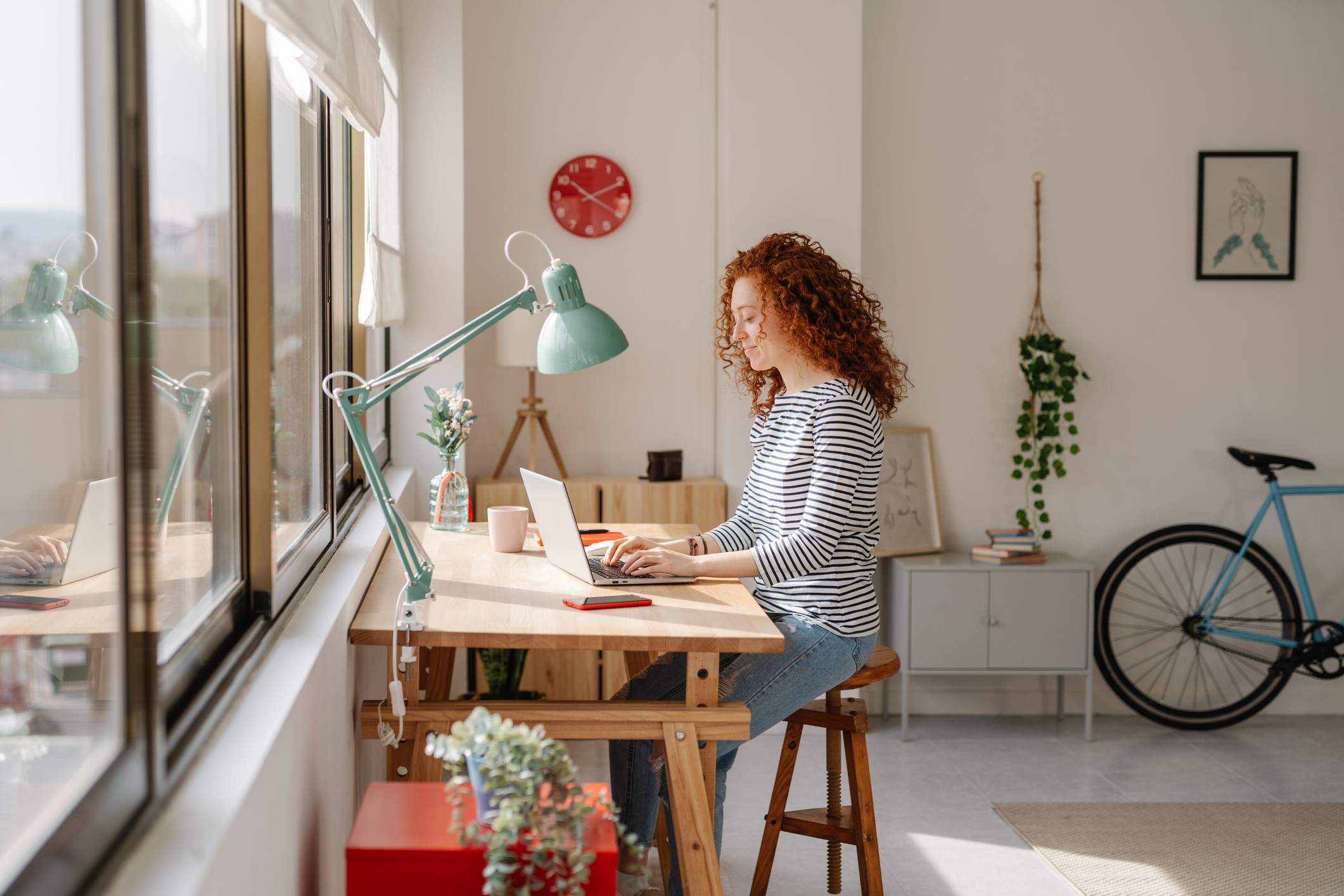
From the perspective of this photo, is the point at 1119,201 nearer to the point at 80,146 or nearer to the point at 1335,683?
the point at 1335,683

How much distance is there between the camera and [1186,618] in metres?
4.55

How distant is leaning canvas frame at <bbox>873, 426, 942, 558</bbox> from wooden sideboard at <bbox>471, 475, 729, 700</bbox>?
2.26ft

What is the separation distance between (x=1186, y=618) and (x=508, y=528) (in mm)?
3061

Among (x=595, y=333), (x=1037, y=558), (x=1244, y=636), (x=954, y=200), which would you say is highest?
(x=954, y=200)

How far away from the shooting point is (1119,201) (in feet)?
14.9

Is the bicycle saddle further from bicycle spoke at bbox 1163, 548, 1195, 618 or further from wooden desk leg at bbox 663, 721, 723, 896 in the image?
wooden desk leg at bbox 663, 721, 723, 896

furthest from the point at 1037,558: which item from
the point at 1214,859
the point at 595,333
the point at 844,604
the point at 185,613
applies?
the point at 185,613

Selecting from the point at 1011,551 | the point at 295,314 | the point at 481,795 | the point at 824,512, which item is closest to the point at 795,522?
the point at 824,512

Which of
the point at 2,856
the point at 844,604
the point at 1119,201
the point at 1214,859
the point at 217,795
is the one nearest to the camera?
the point at 2,856

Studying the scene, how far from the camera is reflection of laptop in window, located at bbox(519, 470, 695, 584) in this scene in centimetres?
229

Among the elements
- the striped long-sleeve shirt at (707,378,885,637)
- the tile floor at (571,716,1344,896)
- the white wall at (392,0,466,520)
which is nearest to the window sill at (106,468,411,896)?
the striped long-sleeve shirt at (707,378,885,637)

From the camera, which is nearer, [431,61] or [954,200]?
[431,61]

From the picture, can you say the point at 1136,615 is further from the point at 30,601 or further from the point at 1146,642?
the point at 30,601

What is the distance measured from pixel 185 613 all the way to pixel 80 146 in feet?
1.99
